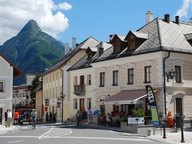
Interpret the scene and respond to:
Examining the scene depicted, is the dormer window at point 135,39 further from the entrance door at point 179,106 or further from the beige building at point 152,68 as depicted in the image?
the entrance door at point 179,106

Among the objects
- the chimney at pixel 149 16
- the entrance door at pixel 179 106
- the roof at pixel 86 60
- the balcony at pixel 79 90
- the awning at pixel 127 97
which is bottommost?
the entrance door at pixel 179 106

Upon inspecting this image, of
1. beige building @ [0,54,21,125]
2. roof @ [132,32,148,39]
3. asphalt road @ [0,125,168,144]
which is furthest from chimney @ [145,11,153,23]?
asphalt road @ [0,125,168,144]

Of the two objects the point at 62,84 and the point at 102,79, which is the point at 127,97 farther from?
the point at 62,84

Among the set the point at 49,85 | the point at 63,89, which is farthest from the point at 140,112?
the point at 49,85

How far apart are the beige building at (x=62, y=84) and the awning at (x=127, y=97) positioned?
1618cm

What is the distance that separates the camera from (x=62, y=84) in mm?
58500

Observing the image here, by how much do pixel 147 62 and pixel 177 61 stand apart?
276cm

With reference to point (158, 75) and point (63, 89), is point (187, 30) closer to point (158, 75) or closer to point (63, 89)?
point (158, 75)

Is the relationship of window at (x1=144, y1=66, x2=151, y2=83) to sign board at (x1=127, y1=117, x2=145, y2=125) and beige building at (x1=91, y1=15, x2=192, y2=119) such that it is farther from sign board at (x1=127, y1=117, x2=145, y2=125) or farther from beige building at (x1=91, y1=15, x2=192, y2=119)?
sign board at (x1=127, y1=117, x2=145, y2=125)

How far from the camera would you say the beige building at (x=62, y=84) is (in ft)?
188

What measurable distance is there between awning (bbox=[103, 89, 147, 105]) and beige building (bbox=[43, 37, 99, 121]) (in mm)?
16177

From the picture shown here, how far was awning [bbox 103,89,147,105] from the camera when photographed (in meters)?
37.1

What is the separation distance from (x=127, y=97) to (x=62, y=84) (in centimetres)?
2158

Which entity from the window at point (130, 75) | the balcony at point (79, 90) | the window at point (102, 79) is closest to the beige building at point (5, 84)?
the balcony at point (79, 90)
